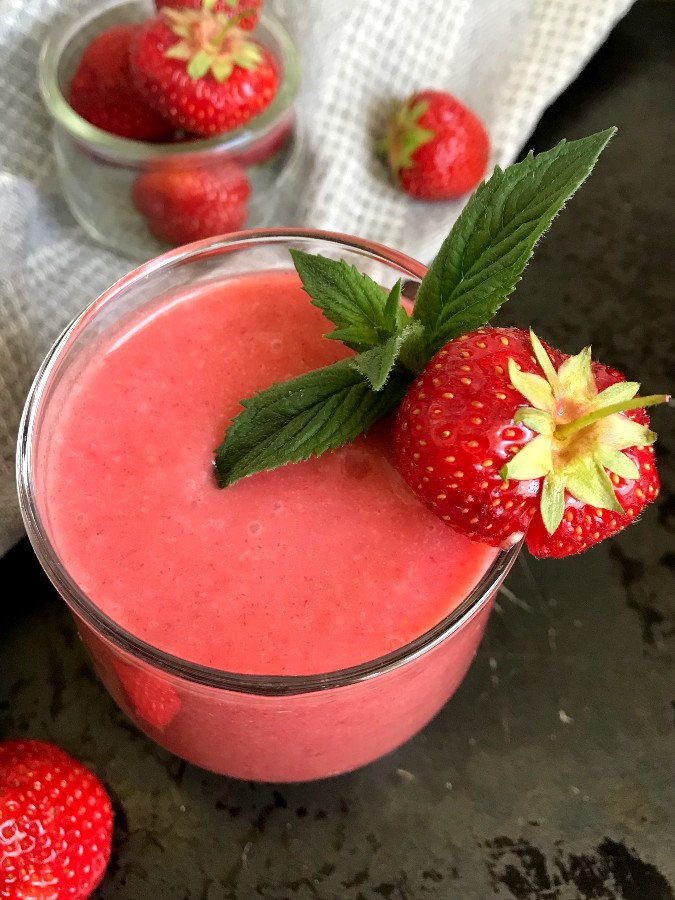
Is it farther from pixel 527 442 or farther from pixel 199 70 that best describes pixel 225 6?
pixel 527 442

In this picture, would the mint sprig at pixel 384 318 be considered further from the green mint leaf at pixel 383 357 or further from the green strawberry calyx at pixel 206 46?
the green strawberry calyx at pixel 206 46

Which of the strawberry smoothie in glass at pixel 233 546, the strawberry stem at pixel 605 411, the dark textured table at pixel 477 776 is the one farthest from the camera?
the dark textured table at pixel 477 776

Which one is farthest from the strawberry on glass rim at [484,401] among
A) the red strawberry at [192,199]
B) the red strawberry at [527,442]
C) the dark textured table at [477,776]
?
the red strawberry at [192,199]

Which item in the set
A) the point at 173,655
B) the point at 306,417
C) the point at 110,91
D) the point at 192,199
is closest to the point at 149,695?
the point at 173,655

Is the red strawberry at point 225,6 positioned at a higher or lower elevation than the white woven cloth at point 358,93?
higher

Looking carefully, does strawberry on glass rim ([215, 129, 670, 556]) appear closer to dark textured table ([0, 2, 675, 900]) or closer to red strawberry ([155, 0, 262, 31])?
dark textured table ([0, 2, 675, 900])

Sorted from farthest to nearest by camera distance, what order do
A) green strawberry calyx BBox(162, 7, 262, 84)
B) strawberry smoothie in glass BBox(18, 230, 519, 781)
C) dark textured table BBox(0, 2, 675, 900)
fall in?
green strawberry calyx BBox(162, 7, 262, 84) < dark textured table BBox(0, 2, 675, 900) < strawberry smoothie in glass BBox(18, 230, 519, 781)

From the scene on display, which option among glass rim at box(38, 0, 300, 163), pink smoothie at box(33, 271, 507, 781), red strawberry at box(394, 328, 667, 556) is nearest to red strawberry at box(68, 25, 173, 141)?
glass rim at box(38, 0, 300, 163)
